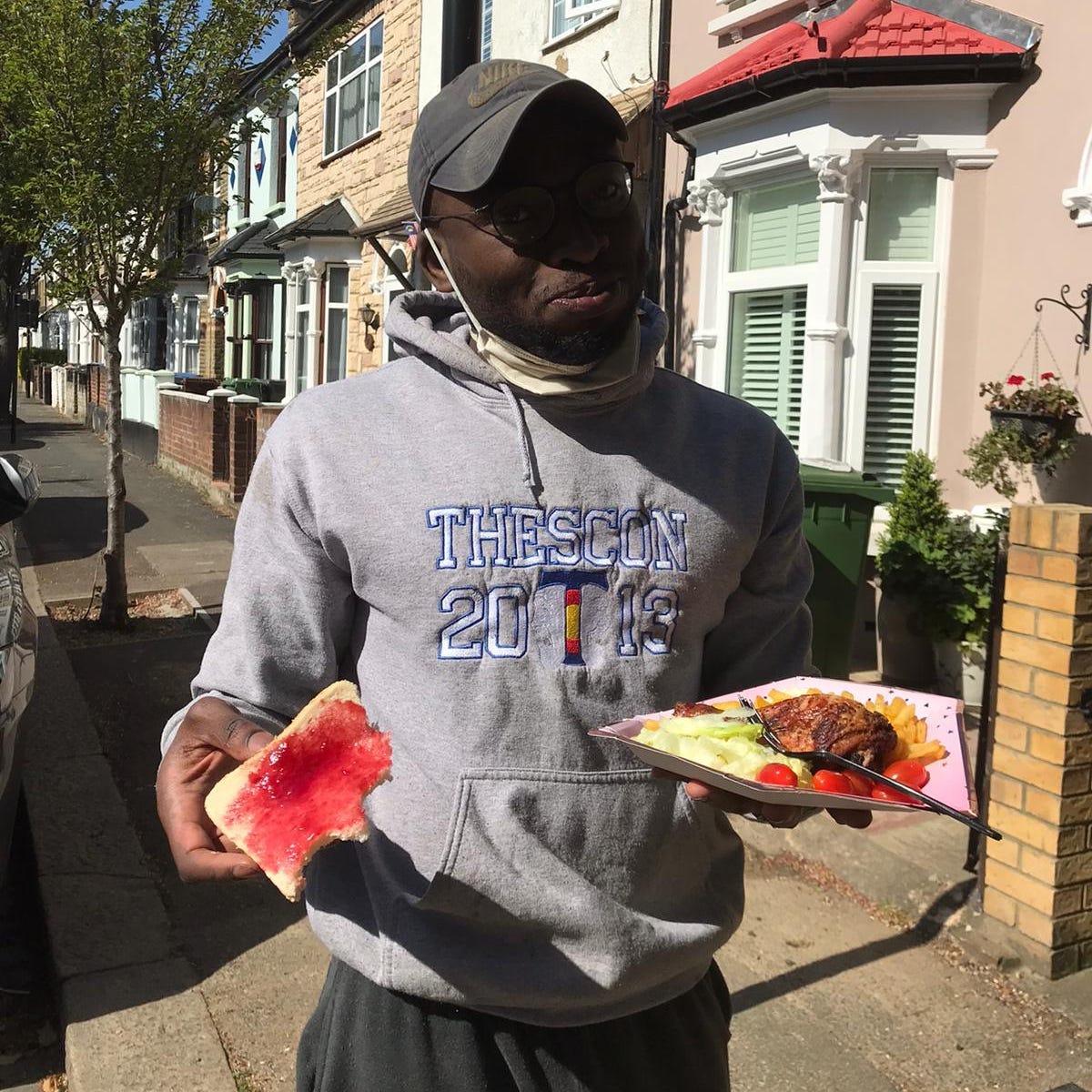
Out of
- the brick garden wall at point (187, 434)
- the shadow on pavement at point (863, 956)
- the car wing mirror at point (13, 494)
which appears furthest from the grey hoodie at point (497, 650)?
the brick garden wall at point (187, 434)

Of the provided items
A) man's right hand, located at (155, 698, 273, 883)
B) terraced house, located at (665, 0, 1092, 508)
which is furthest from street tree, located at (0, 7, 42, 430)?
man's right hand, located at (155, 698, 273, 883)

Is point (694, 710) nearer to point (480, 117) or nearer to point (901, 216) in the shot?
point (480, 117)

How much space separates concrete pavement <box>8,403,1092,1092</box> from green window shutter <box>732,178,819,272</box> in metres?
4.97

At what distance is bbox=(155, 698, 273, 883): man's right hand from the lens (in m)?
1.51

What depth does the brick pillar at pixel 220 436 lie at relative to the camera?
15820mm

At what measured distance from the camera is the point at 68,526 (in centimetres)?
1341

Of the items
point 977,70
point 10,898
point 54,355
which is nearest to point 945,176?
point 977,70

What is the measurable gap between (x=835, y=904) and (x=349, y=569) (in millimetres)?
3235

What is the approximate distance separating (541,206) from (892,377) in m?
6.91

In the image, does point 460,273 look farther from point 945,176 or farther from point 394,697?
point 945,176

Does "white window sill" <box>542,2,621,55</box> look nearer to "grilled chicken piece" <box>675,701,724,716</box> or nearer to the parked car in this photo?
the parked car

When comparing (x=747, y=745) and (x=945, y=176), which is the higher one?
(x=945, y=176)

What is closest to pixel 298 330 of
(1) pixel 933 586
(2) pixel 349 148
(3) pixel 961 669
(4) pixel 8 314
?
(2) pixel 349 148

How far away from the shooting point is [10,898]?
4.74m
